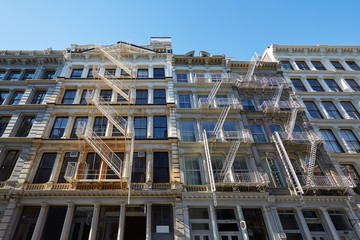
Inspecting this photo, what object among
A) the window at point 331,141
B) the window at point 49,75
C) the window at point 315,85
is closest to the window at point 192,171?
the window at point 331,141

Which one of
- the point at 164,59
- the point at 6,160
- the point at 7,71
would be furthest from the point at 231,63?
the point at 7,71

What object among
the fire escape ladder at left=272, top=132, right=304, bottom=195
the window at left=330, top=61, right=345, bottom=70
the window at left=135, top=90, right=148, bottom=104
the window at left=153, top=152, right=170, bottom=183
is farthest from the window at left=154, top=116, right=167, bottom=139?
the window at left=330, top=61, right=345, bottom=70

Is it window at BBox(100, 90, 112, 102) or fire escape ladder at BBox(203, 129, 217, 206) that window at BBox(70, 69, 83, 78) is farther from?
fire escape ladder at BBox(203, 129, 217, 206)

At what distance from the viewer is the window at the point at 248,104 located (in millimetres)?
19641

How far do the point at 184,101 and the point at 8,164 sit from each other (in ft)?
50.1

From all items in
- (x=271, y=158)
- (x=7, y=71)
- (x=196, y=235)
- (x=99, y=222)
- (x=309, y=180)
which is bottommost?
(x=196, y=235)

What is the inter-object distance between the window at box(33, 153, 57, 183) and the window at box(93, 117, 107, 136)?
3.57 m

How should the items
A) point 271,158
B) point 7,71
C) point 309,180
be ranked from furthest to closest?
point 7,71 → point 271,158 → point 309,180

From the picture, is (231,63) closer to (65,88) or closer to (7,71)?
(65,88)

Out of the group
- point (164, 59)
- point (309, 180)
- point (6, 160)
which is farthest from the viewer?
point (164, 59)

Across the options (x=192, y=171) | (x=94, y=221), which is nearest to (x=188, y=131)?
(x=192, y=171)

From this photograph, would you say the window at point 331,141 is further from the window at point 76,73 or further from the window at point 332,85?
the window at point 76,73

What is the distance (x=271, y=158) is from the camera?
1633cm

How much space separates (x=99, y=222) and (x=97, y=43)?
18.3 meters
